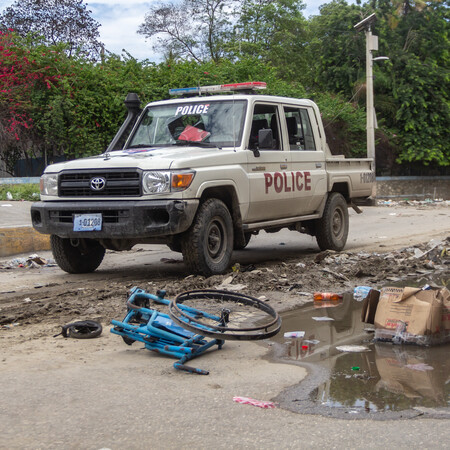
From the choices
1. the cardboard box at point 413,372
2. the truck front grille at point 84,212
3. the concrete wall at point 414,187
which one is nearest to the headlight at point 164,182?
the truck front grille at point 84,212

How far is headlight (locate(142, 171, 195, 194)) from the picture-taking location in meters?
7.21

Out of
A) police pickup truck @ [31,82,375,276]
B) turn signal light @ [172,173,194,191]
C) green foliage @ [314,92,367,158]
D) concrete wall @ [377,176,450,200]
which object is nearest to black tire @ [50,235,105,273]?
police pickup truck @ [31,82,375,276]

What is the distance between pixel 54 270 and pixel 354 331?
4.63 m

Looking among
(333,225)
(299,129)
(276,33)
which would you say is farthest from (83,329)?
(276,33)

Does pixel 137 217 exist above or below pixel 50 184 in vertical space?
below

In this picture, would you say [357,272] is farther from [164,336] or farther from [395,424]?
[395,424]

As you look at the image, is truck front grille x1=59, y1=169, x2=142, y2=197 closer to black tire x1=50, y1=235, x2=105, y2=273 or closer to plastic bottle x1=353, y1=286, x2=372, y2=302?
black tire x1=50, y1=235, x2=105, y2=273

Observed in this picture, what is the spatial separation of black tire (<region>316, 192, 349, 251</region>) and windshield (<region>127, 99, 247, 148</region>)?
7.69 ft

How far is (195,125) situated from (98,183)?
1593mm

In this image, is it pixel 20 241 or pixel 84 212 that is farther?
pixel 20 241

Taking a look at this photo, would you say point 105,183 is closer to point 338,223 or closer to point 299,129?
point 299,129

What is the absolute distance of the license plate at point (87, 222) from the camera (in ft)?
24.3

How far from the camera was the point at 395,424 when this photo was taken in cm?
352

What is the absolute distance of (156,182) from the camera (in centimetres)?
724
